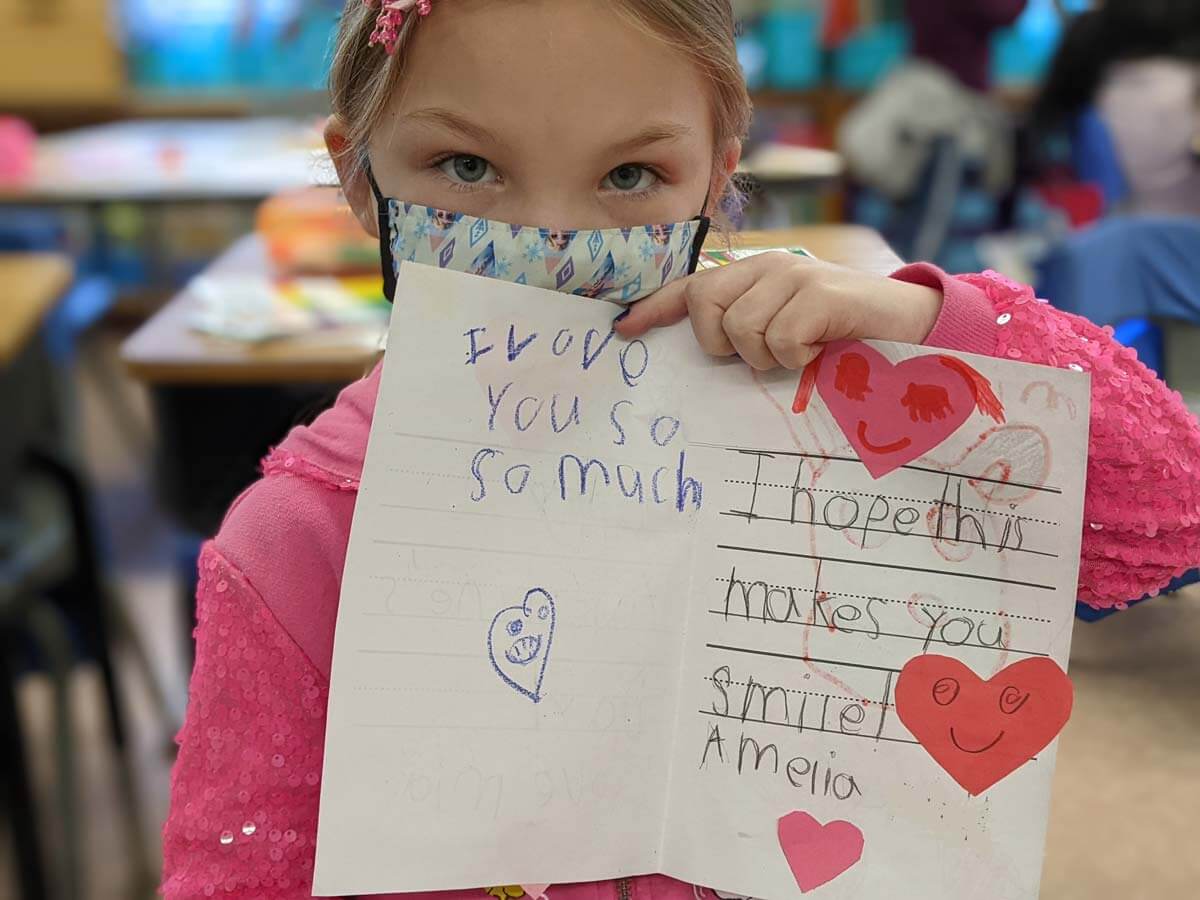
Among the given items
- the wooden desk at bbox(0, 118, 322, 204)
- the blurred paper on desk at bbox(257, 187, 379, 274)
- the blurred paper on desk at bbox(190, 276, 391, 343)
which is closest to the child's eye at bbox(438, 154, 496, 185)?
A: the blurred paper on desk at bbox(190, 276, 391, 343)

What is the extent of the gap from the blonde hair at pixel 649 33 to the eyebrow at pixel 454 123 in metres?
0.04

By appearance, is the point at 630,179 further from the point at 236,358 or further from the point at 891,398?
the point at 236,358

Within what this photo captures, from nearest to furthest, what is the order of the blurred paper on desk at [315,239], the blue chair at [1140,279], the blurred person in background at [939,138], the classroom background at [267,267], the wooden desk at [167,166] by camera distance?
the classroom background at [267,267] < the blue chair at [1140,279] < the blurred paper on desk at [315,239] < the wooden desk at [167,166] < the blurred person in background at [939,138]

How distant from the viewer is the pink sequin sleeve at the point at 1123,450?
748 mm

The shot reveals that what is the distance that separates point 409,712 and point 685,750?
169mm

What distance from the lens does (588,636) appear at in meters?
0.74

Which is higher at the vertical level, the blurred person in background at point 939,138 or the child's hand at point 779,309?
the blurred person in background at point 939,138

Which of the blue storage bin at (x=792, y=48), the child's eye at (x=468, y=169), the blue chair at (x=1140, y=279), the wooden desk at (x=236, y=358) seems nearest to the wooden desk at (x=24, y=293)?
the wooden desk at (x=236, y=358)

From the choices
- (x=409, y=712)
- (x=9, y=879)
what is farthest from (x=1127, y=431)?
(x=9, y=879)

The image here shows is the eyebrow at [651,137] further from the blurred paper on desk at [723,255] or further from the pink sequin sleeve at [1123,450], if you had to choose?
the pink sequin sleeve at [1123,450]

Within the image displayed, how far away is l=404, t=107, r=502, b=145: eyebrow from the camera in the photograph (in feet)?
2.39

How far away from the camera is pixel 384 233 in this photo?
80cm

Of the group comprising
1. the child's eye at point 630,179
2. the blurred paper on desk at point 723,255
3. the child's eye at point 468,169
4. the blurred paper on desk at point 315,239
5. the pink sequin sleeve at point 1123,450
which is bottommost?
the pink sequin sleeve at point 1123,450

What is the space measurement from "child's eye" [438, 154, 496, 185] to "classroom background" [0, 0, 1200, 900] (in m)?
0.23
